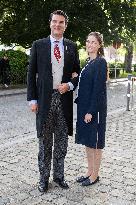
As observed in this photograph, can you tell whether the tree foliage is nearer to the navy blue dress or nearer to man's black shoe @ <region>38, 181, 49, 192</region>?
the navy blue dress

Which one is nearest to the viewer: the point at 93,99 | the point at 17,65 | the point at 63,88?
the point at 63,88

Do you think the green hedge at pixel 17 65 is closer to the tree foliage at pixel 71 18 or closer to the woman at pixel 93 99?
the tree foliage at pixel 71 18

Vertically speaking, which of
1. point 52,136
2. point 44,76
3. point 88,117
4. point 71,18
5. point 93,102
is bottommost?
point 52,136

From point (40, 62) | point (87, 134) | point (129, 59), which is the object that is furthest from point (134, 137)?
point (129, 59)

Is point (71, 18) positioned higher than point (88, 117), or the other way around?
point (71, 18)

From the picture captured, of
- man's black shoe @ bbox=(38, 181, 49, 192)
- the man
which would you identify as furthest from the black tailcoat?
man's black shoe @ bbox=(38, 181, 49, 192)

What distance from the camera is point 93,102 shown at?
17.1 feet

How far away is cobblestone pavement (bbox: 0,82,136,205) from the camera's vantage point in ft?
16.7

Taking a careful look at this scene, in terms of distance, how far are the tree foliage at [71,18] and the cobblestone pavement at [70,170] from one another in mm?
13290

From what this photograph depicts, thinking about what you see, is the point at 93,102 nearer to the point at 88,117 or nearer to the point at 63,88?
the point at 88,117

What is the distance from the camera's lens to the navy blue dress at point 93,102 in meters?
5.21

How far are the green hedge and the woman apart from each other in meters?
16.6

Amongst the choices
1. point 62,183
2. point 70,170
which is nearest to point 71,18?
point 70,170

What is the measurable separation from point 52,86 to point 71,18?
60.8 feet
